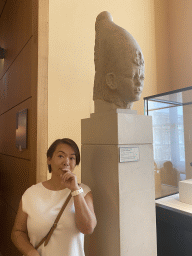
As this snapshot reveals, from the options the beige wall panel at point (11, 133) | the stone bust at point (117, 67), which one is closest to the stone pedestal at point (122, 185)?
the stone bust at point (117, 67)

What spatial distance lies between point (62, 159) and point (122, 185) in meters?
0.46

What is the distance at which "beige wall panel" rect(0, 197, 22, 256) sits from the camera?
2.74 m

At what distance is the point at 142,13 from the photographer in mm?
3881

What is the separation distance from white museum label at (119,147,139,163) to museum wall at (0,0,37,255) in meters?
1.18

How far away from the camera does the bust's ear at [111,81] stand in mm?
1659

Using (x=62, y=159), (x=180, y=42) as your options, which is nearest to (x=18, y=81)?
(x=62, y=159)

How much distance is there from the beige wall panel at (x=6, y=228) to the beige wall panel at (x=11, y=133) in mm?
805

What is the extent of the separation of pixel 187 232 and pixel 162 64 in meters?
3.03

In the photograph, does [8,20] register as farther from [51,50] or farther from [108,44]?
[108,44]

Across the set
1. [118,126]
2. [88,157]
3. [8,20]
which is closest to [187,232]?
[88,157]

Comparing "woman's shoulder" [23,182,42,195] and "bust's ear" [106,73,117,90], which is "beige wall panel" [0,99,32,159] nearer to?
"woman's shoulder" [23,182,42,195]

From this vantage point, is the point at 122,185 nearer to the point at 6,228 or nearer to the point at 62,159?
the point at 62,159

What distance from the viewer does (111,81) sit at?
5.49ft

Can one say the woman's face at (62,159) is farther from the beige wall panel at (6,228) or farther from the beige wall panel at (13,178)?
the beige wall panel at (6,228)
